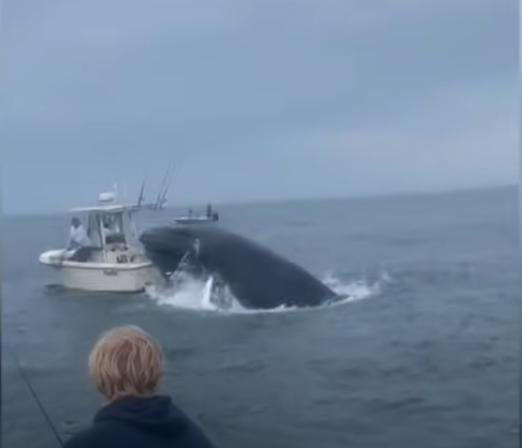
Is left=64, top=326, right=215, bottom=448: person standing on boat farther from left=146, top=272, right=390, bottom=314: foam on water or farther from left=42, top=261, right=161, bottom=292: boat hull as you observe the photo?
left=146, top=272, right=390, bottom=314: foam on water

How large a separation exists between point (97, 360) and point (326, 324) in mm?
4379

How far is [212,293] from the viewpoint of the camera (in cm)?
634

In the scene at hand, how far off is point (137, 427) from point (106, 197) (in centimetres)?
209

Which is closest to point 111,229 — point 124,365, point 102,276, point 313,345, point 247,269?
point 102,276

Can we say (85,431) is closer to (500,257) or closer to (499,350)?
(499,350)

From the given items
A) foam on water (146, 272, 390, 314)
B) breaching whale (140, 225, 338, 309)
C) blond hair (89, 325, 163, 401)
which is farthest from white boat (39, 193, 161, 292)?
blond hair (89, 325, 163, 401)

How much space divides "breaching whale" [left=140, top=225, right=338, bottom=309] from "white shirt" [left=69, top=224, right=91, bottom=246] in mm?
2020

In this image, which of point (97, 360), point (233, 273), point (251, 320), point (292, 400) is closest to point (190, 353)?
point (292, 400)

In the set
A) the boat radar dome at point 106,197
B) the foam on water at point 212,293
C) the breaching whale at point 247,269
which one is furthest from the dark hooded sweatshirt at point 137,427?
the breaching whale at point 247,269

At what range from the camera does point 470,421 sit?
4.20m

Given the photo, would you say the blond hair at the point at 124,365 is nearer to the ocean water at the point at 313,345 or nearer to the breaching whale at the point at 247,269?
the ocean water at the point at 313,345

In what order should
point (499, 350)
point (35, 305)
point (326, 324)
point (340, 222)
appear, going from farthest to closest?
1. point (340, 222)
2. point (326, 324)
3. point (499, 350)
4. point (35, 305)

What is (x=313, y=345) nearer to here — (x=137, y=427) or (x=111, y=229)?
(x=111, y=229)

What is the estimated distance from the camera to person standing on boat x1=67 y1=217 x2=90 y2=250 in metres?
3.57
